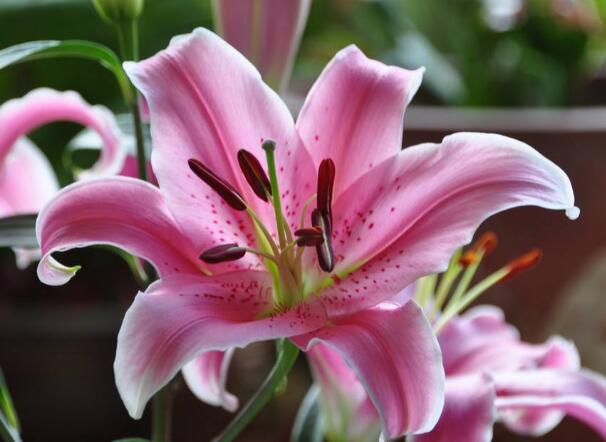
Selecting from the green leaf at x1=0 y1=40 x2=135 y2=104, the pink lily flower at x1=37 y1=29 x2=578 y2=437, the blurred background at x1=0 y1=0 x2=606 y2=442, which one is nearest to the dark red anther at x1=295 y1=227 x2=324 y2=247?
the pink lily flower at x1=37 y1=29 x2=578 y2=437

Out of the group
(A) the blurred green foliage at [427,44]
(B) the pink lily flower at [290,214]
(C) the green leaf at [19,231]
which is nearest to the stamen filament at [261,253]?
(B) the pink lily flower at [290,214]

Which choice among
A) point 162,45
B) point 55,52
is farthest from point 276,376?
point 162,45

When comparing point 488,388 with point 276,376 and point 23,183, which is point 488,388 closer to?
point 276,376

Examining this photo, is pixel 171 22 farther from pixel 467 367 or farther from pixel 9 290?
pixel 467 367

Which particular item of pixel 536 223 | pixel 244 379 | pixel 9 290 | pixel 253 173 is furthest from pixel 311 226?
pixel 9 290

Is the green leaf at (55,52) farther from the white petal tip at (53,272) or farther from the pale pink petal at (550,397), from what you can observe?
the pale pink petal at (550,397)
